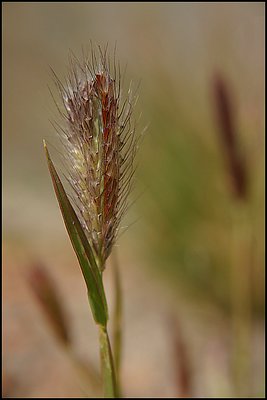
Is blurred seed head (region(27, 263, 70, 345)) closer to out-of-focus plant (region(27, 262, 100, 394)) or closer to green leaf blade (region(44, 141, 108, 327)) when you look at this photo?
out-of-focus plant (region(27, 262, 100, 394))

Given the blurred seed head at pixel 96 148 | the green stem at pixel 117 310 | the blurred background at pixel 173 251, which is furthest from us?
the blurred background at pixel 173 251

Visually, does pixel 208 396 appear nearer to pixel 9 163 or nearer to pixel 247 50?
pixel 247 50

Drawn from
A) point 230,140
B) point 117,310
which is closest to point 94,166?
point 117,310

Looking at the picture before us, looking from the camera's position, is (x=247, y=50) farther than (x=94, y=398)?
Yes

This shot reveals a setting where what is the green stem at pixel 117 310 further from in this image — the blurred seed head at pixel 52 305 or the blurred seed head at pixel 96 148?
the blurred seed head at pixel 96 148

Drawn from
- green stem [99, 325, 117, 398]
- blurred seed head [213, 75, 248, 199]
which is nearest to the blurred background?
blurred seed head [213, 75, 248, 199]

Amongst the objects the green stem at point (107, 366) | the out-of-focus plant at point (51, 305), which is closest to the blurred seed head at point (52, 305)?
the out-of-focus plant at point (51, 305)

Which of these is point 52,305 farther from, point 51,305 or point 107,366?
point 107,366

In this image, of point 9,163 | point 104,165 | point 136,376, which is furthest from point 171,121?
point 9,163
